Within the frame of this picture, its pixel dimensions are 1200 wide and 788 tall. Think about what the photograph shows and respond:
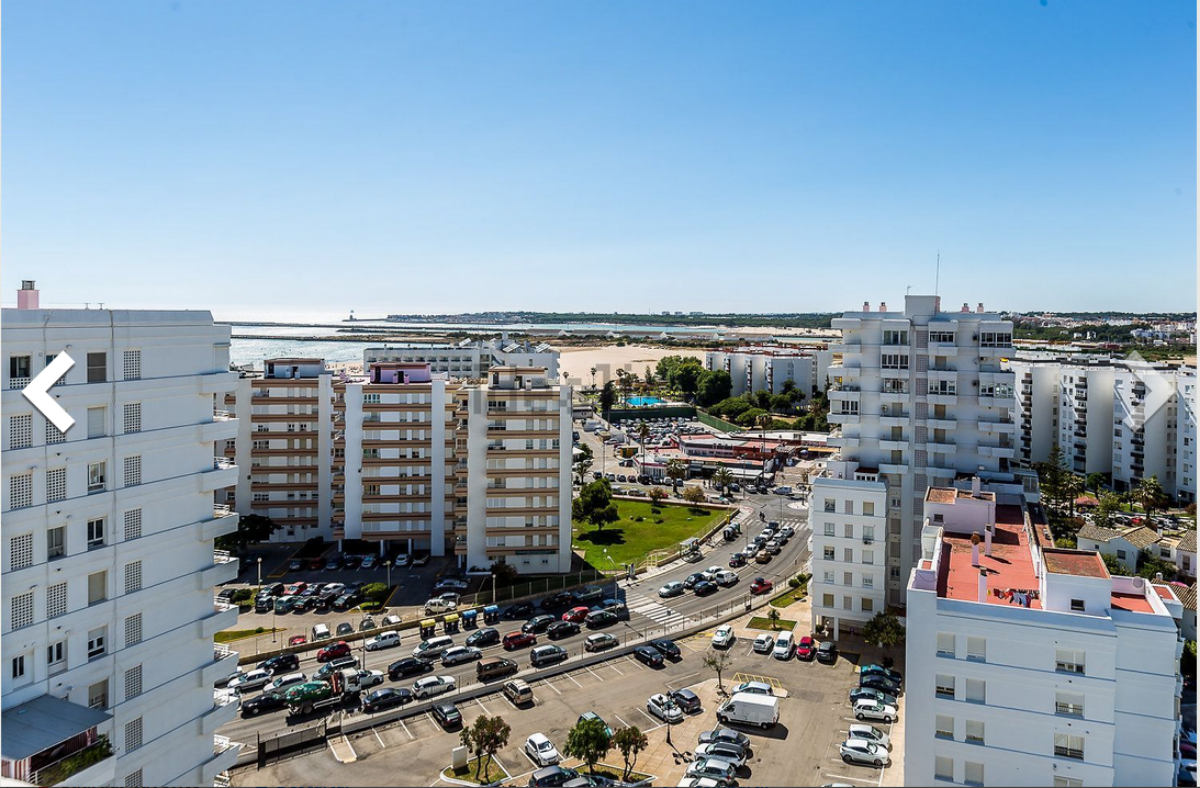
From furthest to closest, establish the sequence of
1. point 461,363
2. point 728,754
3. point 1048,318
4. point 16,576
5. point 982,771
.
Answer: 1. point 1048,318
2. point 461,363
3. point 728,754
4. point 982,771
5. point 16,576

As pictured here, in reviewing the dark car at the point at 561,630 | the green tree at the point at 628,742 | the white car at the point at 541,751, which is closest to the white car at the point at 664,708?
the green tree at the point at 628,742

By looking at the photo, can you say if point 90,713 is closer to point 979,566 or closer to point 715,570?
point 979,566

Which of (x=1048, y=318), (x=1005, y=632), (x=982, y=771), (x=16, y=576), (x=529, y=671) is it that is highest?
(x=1048, y=318)

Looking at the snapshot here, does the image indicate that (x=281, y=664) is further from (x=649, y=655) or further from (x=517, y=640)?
(x=649, y=655)

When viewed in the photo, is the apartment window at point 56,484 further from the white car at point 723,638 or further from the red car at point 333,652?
the white car at point 723,638

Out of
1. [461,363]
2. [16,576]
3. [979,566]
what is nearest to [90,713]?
[16,576]

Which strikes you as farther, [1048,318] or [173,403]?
[1048,318]

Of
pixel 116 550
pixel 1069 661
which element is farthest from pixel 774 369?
pixel 116 550
